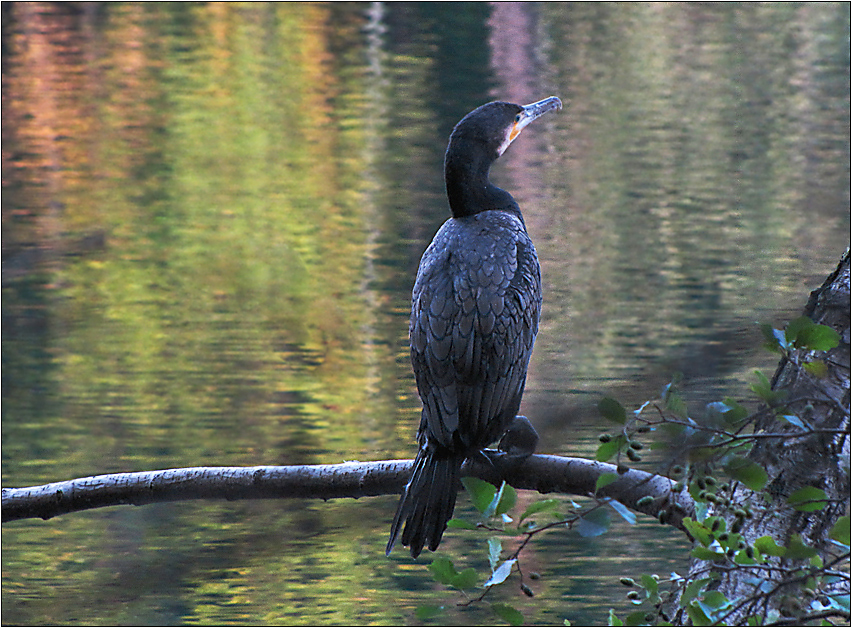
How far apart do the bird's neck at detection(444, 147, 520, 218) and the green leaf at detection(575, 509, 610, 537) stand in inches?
33.9

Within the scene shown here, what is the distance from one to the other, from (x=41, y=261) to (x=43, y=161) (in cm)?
150

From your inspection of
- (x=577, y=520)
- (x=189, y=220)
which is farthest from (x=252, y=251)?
(x=577, y=520)

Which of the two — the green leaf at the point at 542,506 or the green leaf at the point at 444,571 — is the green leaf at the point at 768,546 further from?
the green leaf at the point at 444,571

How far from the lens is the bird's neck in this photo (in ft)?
5.73

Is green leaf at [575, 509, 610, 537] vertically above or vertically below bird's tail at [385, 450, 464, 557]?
above

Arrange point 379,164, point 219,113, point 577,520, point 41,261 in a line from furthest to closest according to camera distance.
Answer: point 219,113, point 379,164, point 41,261, point 577,520

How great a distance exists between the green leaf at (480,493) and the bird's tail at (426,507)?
16.9 inches

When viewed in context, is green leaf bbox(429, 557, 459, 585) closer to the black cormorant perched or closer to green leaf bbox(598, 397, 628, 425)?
green leaf bbox(598, 397, 628, 425)

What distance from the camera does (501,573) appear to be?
A: 3.18 ft

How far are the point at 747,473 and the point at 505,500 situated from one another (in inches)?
9.7

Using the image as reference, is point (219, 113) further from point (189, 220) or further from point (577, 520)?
point (577, 520)

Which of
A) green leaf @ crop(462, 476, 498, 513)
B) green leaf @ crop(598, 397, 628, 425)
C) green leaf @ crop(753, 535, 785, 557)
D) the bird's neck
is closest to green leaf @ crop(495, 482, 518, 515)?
green leaf @ crop(462, 476, 498, 513)

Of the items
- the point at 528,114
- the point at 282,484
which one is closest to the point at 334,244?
the point at 528,114

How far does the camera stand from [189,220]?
610 cm
